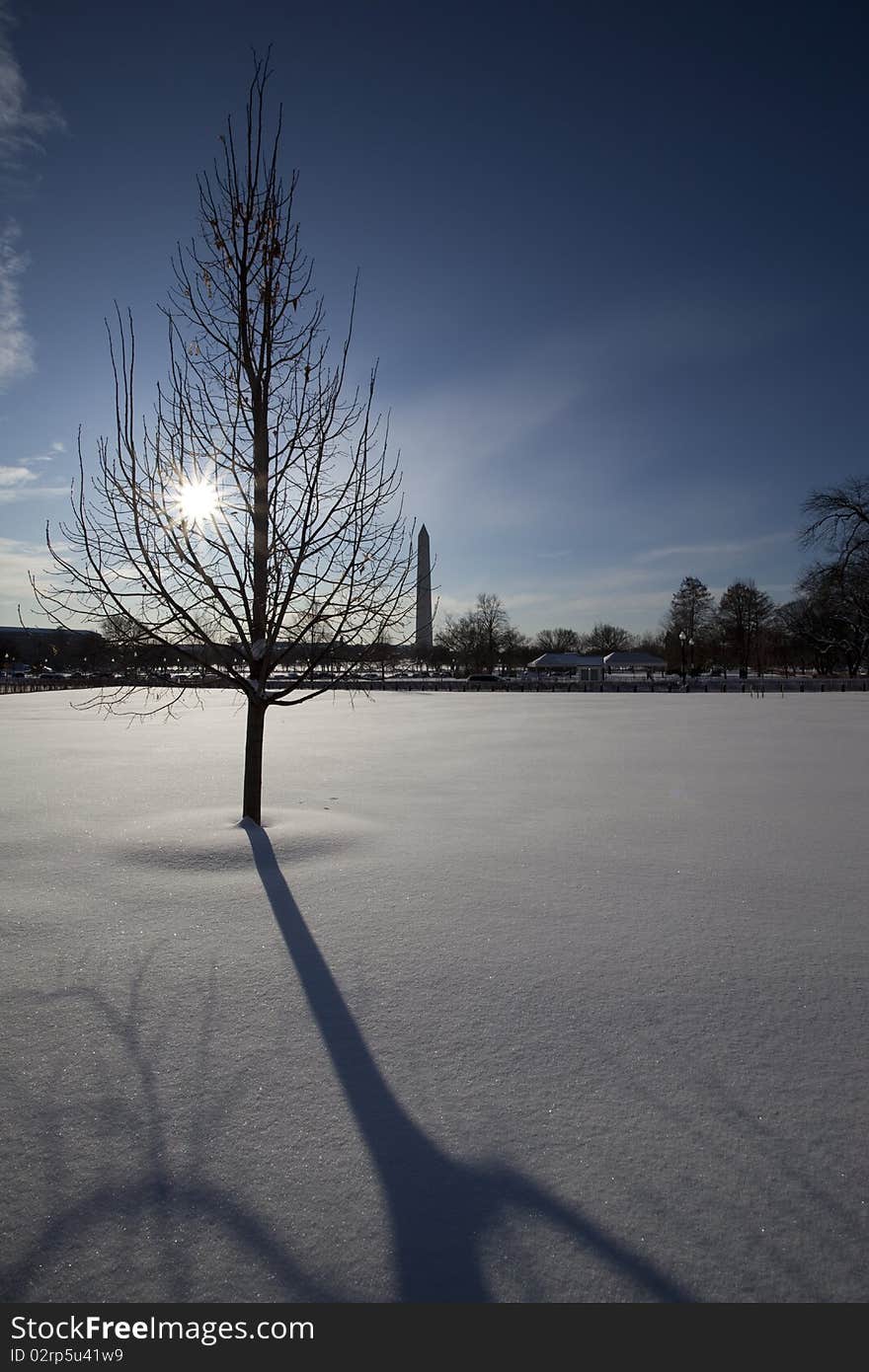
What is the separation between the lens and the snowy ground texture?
2.36 meters

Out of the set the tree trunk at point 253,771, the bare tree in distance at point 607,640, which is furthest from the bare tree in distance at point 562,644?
the tree trunk at point 253,771

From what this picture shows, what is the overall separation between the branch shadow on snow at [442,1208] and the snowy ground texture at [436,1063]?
0.01 m

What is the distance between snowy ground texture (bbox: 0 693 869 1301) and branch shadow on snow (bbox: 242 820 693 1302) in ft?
0.03

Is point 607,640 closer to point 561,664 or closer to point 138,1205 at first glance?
point 561,664

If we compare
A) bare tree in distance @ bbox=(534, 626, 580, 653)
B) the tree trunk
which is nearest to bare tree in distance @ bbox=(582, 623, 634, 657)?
bare tree in distance @ bbox=(534, 626, 580, 653)

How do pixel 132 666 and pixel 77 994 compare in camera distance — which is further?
pixel 132 666

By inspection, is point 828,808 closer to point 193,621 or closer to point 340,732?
→ point 193,621

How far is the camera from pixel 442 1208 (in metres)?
2.54

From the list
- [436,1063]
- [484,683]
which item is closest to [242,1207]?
[436,1063]

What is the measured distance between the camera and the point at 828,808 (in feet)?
30.5

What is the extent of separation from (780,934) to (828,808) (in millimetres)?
5067

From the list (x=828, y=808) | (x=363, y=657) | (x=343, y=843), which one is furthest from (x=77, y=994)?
(x=828, y=808)

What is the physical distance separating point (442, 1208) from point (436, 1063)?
92cm

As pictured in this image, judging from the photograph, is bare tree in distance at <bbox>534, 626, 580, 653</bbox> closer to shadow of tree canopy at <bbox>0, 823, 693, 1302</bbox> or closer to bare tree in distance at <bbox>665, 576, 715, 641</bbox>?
bare tree in distance at <bbox>665, 576, 715, 641</bbox>
